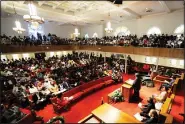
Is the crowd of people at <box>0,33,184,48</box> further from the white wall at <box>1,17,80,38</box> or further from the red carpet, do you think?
the red carpet

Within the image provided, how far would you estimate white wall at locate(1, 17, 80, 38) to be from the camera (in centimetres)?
1496

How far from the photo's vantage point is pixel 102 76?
33.3ft

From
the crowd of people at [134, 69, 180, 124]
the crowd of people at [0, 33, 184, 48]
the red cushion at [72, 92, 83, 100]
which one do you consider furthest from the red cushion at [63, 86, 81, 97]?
the crowd of people at [0, 33, 184, 48]

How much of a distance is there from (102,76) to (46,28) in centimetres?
1347

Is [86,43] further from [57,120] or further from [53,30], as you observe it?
[57,120]

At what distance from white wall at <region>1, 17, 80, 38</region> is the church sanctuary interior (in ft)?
0.37

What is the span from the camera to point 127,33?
51.7 ft

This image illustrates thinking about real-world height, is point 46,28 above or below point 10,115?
above

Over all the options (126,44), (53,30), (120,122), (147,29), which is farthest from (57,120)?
(53,30)

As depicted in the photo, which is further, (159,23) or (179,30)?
(159,23)

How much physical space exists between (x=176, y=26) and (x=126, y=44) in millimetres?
4653

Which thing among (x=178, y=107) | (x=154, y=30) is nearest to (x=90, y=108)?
(x=178, y=107)

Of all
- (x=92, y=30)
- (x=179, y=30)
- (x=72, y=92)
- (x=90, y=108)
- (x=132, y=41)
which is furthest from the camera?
(x=92, y=30)

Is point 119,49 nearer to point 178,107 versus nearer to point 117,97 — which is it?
point 117,97
